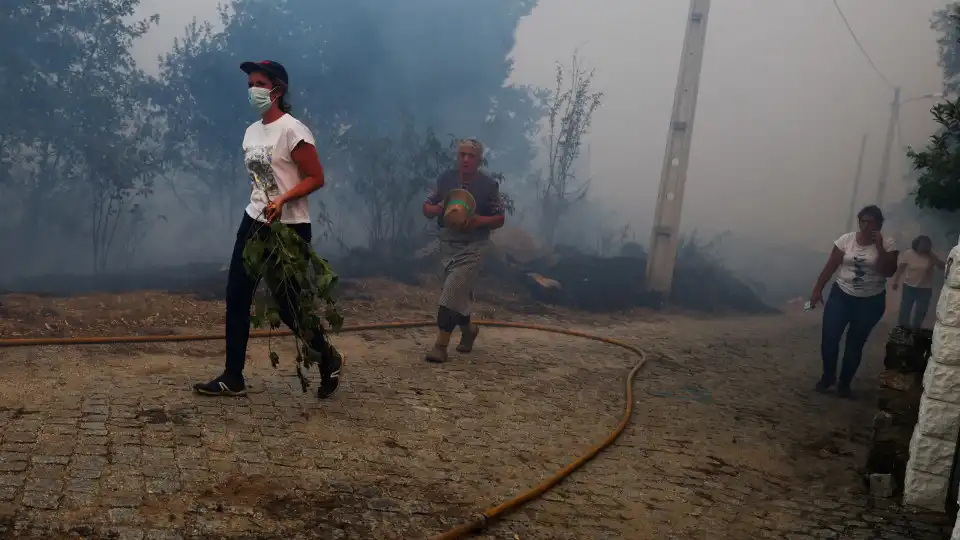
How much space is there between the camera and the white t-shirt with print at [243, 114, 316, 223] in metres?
4.34

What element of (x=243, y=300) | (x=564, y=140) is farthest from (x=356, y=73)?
(x=243, y=300)

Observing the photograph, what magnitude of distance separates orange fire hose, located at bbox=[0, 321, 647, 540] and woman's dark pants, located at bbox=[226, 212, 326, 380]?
0.74 m

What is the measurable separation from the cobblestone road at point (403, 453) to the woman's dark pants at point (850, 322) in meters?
0.35

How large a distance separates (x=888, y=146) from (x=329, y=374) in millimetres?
12736

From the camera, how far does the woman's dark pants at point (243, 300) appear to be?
4.34 meters

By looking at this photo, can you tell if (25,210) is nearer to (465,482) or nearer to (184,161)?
(184,161)

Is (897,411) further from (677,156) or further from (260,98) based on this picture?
(677,156)

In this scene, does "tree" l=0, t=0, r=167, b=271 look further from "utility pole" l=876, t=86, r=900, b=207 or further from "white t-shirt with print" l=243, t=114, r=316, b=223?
"utility pole" l=876, t=86, r=900, b=207

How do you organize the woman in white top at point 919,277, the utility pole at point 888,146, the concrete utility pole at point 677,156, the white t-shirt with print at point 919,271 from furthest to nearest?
the utility pole at point 888,146 → the concrete utility pole at point 677,156 → the white t-shirt with print at point 919,271 → the woman in white top at point 919,277

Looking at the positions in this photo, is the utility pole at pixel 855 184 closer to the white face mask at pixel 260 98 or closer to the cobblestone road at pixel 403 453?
the cobblestone road at pixel 403 453

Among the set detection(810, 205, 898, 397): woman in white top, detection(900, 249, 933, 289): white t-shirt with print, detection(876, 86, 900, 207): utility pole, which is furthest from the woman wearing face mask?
detection(876, 86, 900, 207): utility pole

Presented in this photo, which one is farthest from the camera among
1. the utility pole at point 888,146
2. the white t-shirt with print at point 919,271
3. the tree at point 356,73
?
the utility pole at point 888,146

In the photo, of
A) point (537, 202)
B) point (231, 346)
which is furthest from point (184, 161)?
point (231, 346)

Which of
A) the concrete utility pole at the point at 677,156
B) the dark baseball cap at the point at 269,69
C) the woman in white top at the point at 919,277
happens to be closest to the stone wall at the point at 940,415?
the dark baseball cap at the point at 269,69
